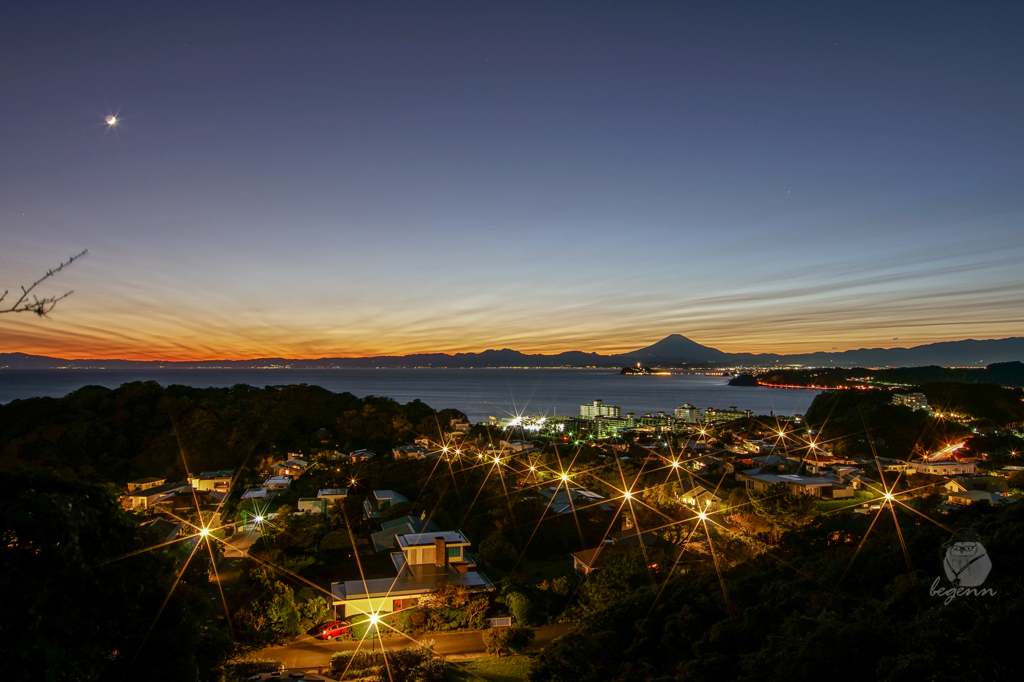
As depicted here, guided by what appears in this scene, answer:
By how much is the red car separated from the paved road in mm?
91

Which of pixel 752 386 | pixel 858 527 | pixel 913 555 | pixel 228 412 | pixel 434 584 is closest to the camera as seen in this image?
pixel 913 555

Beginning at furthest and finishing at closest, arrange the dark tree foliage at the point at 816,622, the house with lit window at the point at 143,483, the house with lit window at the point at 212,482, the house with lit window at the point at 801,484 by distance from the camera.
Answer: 1. the house with lit window at the point at 212,482
2. the house with lit window at the point at 143,483
3. the house with lit window at the point at 801,484
4. the dark tree foliage at the point at 816,622

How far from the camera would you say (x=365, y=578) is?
8.70m

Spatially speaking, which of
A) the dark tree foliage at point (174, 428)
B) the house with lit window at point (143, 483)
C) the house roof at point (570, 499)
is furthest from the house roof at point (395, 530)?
the dark tree foliage at point (174, 428)

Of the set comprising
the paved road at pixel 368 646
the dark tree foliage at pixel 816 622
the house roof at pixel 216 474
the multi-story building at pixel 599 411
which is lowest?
the multi-story building at pixel 599 411

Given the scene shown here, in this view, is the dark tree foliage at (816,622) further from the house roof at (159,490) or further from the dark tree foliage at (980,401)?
the dark tree foliage at (980,401)

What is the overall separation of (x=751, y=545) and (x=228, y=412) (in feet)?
71.5

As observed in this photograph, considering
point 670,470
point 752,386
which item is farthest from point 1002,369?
point 670,470

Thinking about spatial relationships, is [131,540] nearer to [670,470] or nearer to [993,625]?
[993,625]

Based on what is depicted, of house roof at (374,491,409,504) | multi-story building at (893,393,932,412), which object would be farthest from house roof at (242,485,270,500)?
multi-story building at (893,393,932,412)

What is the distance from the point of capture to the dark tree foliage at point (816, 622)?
3910 millimetres

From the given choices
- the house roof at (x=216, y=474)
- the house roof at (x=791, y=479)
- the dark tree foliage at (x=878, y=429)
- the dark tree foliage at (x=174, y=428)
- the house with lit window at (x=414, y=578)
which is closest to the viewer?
the house with lit window at (x=414, y=578)

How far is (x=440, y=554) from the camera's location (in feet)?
29.1

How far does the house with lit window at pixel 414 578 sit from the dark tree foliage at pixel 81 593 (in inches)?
188
